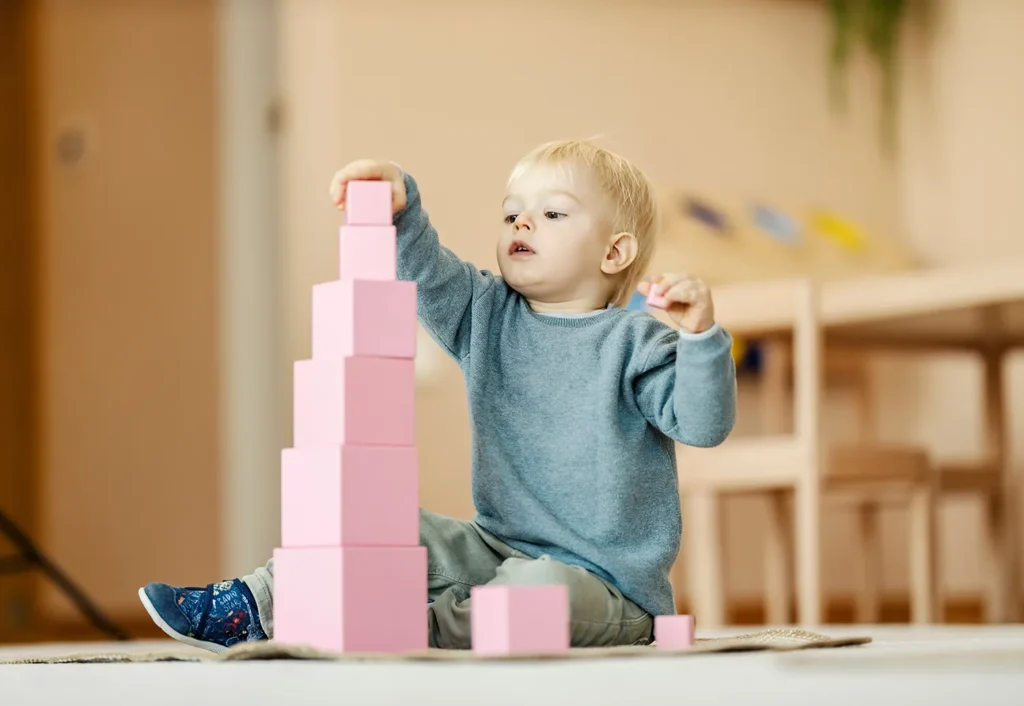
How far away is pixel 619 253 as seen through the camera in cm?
119

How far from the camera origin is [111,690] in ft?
2.81

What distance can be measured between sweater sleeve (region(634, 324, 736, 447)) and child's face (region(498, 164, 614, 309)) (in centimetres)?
10

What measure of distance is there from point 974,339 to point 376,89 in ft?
4.98

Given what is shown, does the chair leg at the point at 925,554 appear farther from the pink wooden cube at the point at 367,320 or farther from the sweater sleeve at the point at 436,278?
the pink wooden cube at the point at 367,320

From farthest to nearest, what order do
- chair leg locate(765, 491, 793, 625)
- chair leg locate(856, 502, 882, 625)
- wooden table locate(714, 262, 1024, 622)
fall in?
chair leg locate(856, 502, 882, 625) → chair leg locate(765, 491, 793, 625) → wooden table locate(714, 262, 1024, 622)

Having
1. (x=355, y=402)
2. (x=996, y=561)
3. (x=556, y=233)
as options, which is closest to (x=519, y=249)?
(x=556, y=233)

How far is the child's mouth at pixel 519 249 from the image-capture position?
1166 mm

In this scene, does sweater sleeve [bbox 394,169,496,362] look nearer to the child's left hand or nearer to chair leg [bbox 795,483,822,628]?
the child's left hand

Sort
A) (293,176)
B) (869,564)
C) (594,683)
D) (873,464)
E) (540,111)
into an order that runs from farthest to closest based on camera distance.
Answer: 1. (540,111)
2. (293,176)
3. (869,564)
4. (873,464)
5. (594,683)

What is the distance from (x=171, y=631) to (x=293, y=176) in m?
2.29

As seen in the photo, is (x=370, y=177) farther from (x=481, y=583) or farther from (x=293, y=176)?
(x=293, y=176)

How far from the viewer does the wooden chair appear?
7.21 ft

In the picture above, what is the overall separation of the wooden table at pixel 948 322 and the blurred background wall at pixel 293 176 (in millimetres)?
616

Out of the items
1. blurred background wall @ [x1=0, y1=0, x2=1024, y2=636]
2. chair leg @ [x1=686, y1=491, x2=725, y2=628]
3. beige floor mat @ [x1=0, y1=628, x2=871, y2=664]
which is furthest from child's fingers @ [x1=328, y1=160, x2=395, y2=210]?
blurred background wall @ [x1=0, y1=0, x2=1024, y2=636]
